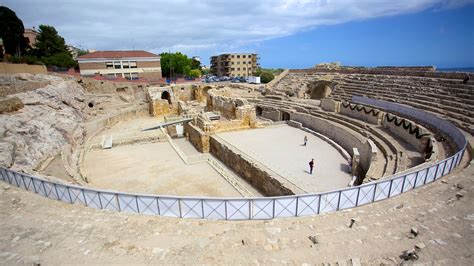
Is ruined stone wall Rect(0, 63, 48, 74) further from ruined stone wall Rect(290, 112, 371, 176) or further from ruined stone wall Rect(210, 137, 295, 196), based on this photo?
ruined stone wall Rect(290, 112, 371, 176)

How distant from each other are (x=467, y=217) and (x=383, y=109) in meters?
13.7

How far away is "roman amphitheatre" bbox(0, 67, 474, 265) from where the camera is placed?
5.01 m

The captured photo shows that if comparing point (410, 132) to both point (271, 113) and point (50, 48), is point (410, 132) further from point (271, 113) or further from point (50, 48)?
point (50, 48)

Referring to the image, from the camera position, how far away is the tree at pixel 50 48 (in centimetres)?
3531

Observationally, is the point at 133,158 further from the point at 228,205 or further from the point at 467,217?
the point at 467,217

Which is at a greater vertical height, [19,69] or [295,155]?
[19,69]

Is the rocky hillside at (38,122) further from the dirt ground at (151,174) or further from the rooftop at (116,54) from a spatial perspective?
the rooftop at (116,54)

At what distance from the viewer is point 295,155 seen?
14.1m

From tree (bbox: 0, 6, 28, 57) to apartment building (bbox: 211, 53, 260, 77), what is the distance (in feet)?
144

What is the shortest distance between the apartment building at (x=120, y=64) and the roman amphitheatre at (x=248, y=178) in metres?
10.1

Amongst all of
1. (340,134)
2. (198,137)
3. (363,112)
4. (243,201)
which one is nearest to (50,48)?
(198,137)

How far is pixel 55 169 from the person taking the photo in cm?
1120

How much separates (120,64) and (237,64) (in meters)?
36.0

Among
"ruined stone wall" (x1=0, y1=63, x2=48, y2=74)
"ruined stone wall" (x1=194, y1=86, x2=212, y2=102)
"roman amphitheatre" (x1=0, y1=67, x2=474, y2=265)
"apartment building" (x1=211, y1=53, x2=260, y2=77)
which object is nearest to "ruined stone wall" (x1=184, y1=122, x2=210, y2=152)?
"roman amphitheatre" (x1=0, y1=67, x2=474, y2=265)
